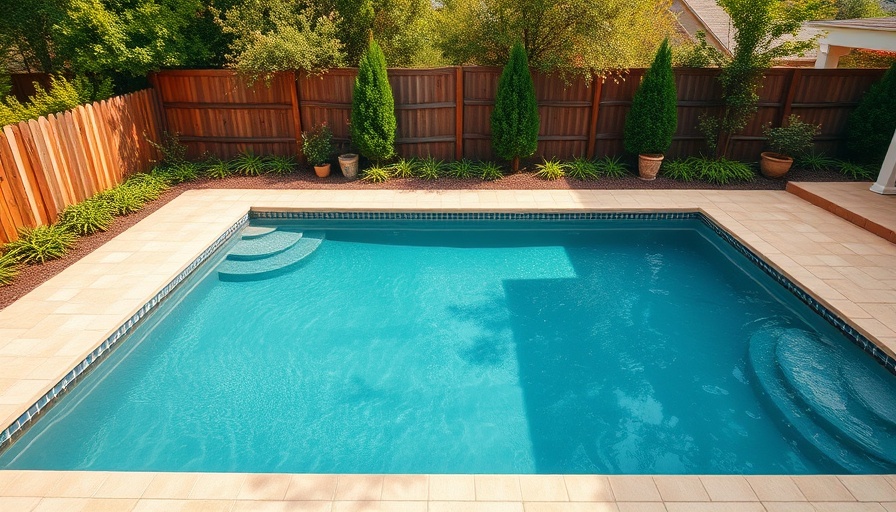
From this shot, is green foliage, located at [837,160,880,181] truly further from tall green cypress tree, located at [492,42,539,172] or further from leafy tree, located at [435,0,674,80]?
tall green cypress tree, located at [492,42,539,172]

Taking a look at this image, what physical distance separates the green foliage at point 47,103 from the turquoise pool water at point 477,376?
3.48m

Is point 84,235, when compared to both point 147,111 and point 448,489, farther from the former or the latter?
point 448,489

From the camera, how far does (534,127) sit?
31.2 ft

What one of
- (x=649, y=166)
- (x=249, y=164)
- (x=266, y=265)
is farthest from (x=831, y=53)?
(x=266, y=265)

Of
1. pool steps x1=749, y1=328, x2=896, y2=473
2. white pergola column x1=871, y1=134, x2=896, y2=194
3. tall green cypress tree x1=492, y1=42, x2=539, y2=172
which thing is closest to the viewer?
pool steps x1=749, y1=328, x2=896, y2=473

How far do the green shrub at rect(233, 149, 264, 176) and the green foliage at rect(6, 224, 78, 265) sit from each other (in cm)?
337

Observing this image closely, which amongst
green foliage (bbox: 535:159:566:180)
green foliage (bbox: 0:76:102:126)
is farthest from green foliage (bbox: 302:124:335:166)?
green foliage (bbox: 535:159:566:180)

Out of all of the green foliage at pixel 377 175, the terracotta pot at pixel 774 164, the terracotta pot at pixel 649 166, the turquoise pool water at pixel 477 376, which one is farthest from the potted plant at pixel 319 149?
the terracotta pot at pixel 774 164

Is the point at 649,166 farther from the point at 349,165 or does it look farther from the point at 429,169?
the point at 349,165

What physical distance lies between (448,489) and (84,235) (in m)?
6.45

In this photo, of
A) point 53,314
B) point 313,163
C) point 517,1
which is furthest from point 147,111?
point 517,1

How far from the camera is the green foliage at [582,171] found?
9789 mm

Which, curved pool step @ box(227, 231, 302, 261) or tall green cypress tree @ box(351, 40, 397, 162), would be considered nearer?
curved pool step @ box(227, 231, 302, 261)

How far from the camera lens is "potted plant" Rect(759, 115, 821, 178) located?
939 cm
